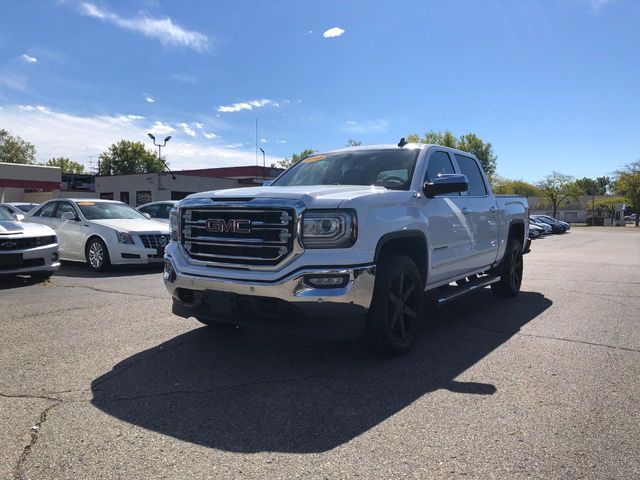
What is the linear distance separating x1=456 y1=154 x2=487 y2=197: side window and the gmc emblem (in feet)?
10.6

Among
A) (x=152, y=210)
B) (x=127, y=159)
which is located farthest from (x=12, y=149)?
(x=152, y=210)

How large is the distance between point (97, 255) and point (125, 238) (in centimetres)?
76

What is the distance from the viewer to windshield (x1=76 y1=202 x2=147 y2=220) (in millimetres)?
11055

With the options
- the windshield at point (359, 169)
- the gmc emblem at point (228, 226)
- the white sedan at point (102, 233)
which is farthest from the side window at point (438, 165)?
the white sedan at point (102, 233)

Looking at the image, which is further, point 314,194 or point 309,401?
point 314,194

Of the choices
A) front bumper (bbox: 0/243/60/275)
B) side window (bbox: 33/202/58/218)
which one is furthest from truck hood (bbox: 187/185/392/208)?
side window (bbox: 33/202/58/218)

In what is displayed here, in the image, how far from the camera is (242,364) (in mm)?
4301

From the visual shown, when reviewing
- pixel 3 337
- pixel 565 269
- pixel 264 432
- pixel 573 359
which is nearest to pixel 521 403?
pixel 573 359

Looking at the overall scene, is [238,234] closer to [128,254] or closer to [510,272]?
[510,272]

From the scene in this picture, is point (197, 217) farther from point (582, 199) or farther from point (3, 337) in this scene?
point (582, 199)

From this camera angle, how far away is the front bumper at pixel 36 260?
8.12m

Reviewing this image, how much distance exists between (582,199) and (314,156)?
12703cm

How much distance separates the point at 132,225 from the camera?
1071 centimetres

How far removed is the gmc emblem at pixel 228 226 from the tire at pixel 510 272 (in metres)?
4.64
